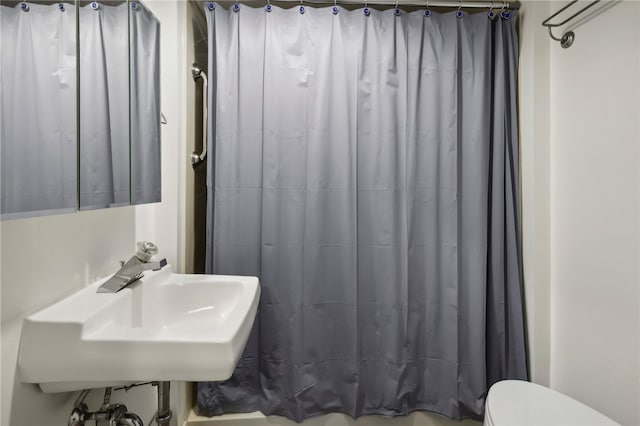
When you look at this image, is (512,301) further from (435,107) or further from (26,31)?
(26,31)

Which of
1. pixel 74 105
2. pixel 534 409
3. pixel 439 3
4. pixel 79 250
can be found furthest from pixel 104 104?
pixel 534 409

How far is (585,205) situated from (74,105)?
1.81 metres

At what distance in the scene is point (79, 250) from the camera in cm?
92

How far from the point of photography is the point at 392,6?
61.9 inches

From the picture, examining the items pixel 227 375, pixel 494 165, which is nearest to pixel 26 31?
pixel 227 375

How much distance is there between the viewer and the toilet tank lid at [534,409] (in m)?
1.10

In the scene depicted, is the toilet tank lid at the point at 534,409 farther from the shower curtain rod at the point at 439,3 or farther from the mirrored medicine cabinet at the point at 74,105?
the shower curtain rod at the point at 439,3

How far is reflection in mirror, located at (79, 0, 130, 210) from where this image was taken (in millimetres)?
834

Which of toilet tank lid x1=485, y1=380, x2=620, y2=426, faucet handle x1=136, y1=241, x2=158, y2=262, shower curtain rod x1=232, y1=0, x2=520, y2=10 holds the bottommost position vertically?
toilet tank lid x1=485, y1=380, x2=620, y2=426

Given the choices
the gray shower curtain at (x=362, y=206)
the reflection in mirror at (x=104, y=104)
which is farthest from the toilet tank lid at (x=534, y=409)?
the reflection in mirror at (x=104, y=104)

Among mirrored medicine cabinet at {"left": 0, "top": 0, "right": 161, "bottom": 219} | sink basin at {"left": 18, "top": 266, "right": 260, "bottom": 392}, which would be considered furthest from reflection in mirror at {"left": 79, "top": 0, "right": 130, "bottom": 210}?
sink basin at {"left": 18, "top": 266, "right": 260, "bottom": 392}

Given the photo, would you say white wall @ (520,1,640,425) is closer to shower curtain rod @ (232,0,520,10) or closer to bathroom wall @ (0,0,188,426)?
shower curtain rod @ (232,0,520,10)

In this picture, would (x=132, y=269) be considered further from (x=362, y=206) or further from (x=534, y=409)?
(x=534, y=409)

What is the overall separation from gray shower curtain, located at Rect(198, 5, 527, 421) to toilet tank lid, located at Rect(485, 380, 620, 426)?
0.87 feet
